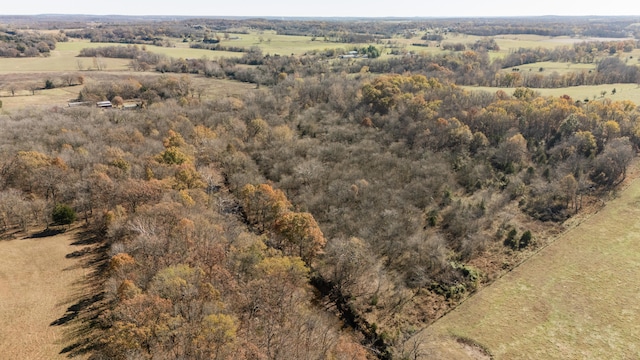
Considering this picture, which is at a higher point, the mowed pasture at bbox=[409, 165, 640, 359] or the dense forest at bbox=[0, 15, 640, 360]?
the dense forest at bbox=[0, 15, 640, 360]

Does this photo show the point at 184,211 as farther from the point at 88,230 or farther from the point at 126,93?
the point at 126,93

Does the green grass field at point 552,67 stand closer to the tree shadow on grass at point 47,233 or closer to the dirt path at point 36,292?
the tree shadow on grass at point 47,233

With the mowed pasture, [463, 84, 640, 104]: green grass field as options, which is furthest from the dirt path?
[463, 84, 640, 104]: green grass field

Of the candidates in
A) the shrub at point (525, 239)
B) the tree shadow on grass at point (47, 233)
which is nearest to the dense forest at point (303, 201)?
the shrub at point (525, 239)

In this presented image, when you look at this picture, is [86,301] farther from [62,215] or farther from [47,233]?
[47,233]

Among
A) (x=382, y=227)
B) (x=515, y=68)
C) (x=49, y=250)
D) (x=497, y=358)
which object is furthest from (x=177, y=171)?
(x=515, y=68)

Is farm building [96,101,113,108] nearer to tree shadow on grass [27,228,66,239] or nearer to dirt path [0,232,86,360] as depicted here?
tree shadow on grass [27,228,66,239]

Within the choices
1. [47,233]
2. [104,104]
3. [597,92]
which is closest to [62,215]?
[47,233]
